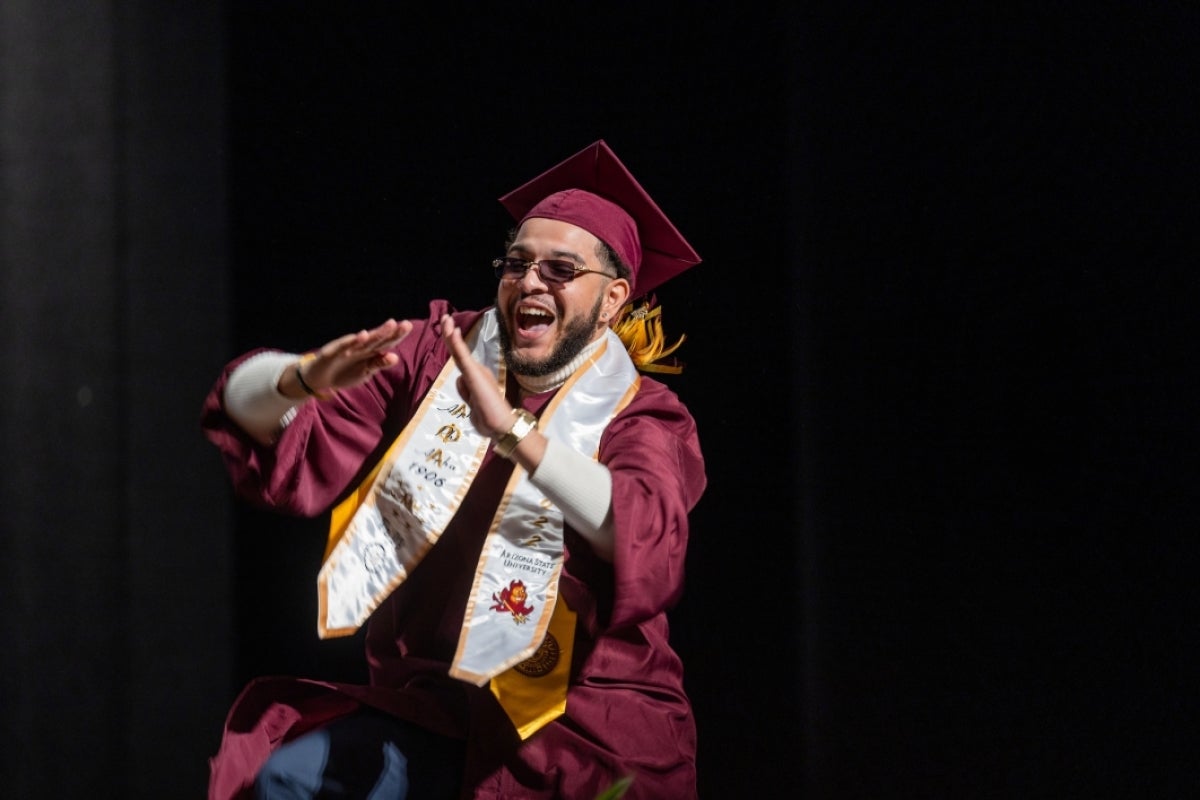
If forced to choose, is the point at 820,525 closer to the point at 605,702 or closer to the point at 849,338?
the point at 849,338

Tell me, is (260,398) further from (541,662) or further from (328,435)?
(541,662)

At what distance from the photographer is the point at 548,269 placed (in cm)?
188

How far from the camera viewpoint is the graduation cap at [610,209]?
194 centimetres

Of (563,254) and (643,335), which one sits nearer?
(563,254)

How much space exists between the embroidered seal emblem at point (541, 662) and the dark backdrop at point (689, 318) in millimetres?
710

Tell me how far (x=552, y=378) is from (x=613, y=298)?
0.17 m

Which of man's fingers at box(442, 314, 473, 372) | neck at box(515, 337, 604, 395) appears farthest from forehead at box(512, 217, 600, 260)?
man's fingers at box(442, 314, 473, 372)

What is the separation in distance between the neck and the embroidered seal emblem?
1.29 feet

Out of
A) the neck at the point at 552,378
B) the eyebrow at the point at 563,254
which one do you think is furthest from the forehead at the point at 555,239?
the neck at the point at 552,378

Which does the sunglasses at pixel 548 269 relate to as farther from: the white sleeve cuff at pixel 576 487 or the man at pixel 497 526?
the white sleeve cuff at pixel 576 487

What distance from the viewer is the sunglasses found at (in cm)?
188

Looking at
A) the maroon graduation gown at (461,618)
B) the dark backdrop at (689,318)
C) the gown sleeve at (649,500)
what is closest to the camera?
the gown sleeve at (649,500)

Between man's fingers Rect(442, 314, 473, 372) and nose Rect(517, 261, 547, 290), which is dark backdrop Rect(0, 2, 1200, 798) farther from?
man's fingers Rect(442, 314, 473, 372)

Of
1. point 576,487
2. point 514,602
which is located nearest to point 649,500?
point 576,487
